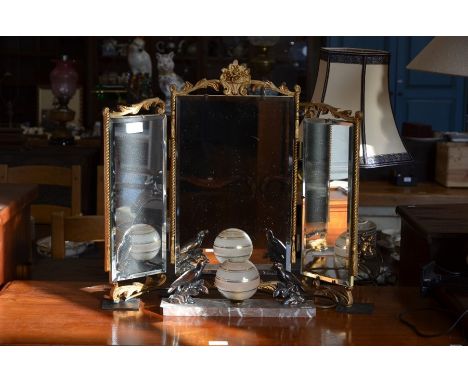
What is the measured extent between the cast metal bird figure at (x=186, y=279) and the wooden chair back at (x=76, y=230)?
0.73 metres

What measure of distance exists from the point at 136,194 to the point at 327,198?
361 mm

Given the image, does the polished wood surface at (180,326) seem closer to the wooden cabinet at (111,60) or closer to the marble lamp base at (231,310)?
the marble lamp base at (231,310)

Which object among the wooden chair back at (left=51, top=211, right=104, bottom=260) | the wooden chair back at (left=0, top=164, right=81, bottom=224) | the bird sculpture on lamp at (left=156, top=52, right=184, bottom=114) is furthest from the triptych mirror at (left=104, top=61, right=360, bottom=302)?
the bird sculpture on lamp at (left=156, top=52, right=184, bottom=114)

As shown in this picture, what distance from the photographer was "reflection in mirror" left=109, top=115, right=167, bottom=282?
5.09 feet

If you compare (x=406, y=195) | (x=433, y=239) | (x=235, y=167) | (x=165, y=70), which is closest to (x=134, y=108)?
(x=235, y=167)

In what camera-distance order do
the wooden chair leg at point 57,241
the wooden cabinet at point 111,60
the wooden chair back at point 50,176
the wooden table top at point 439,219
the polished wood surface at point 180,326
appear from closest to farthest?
the polished wood surface at point 180,326 < the wooden table top at point 439,219 < the wooden chair leg at point 57,241 < the wooden chair back at point 50,176 < the wooden cabinet at point 111,60

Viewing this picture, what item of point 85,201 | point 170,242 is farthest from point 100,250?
point 85,201

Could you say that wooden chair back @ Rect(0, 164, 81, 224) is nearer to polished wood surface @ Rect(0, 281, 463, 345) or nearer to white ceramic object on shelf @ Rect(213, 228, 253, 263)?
polished wood surface @ Rect(0, 281, 463, 345)

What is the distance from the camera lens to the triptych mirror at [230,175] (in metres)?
1.56

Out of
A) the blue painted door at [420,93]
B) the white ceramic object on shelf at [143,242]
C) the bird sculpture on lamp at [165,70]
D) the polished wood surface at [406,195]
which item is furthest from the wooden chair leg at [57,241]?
the blue painted door at [420,93]

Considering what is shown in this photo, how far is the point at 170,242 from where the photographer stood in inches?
64.0

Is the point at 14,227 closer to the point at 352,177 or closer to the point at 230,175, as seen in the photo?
the point at 230,175

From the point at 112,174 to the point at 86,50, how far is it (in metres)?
5.24

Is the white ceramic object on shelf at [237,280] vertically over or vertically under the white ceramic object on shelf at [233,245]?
under
